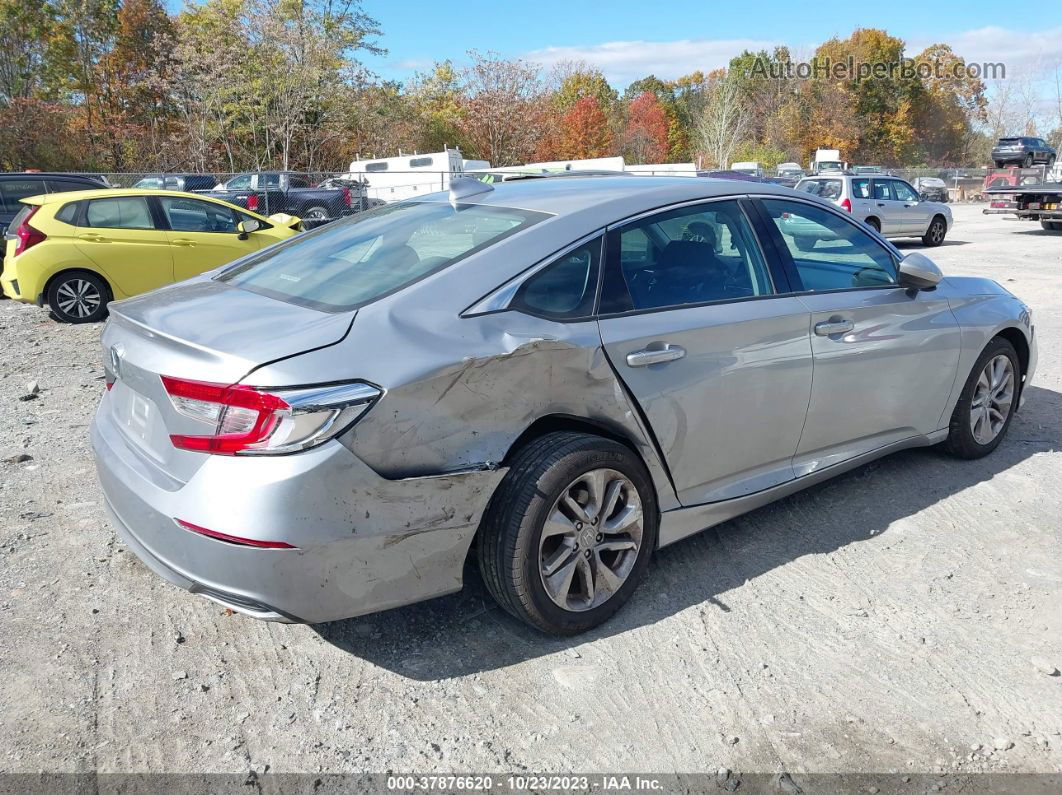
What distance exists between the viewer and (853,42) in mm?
76250

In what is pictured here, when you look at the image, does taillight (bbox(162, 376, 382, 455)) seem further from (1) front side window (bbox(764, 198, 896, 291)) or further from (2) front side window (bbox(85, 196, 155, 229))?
(2) front side window (bbox(85, 196, 155, 229))

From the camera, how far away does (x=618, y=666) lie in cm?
292

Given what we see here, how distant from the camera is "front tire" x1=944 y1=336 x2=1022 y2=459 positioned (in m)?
4.59

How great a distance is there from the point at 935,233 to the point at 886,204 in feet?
6.30

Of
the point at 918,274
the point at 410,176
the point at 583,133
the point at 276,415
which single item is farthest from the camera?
the point at 583,133

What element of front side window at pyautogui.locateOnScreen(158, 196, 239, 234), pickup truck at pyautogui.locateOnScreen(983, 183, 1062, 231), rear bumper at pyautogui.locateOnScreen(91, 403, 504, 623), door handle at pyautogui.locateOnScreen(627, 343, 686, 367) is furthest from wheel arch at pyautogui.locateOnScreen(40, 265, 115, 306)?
pickup truck at pyautogui.locateOnScreen(983, 183, 1062, 231)

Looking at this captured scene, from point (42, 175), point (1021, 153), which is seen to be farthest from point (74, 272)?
point (1021, 153)

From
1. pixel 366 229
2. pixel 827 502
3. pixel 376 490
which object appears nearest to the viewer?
pixel 376 490

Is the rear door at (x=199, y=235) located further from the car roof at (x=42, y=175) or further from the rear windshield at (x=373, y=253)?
the rear windshield at (x=373, y=253)

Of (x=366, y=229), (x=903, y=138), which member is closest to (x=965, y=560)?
(x=366, y=229)

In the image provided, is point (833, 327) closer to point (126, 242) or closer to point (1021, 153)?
point (126, 242)

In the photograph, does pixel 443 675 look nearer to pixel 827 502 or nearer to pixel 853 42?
pixel 827 502

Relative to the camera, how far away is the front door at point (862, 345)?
148 inches

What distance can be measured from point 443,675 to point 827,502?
2329mm
